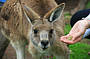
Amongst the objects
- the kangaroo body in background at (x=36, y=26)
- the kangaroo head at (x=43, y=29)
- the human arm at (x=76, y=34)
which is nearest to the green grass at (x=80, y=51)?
the kangaroo body in background at (x=36, y=26)

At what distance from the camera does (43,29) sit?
310cm

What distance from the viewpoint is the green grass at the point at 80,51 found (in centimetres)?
477

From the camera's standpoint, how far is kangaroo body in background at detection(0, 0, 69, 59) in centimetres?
316

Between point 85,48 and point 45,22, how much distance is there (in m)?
2.43

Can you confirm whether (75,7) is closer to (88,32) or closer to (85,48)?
(85,48)

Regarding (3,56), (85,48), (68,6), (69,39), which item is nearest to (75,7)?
(68,6)

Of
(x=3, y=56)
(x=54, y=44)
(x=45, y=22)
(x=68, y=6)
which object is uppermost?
(x=68, y=6)

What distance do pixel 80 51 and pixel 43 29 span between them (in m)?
2.29

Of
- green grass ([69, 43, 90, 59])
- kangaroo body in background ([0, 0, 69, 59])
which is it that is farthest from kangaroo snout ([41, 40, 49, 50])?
green grass ([69, 43, 90, 59])

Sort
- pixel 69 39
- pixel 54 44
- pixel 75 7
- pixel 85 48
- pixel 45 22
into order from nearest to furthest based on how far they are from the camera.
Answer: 1. pixel 69 39
2. pixel 45 22
3. pixel 54 44
4. pixel 85 48
5. pixel 75 7

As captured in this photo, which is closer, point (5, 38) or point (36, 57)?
point (36, 57)

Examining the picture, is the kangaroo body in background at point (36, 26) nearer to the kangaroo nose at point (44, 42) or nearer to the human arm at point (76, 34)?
the kangaroo nose at point (44, 42)

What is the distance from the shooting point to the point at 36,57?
12.3 ft

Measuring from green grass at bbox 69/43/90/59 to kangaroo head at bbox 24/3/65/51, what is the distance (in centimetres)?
169
